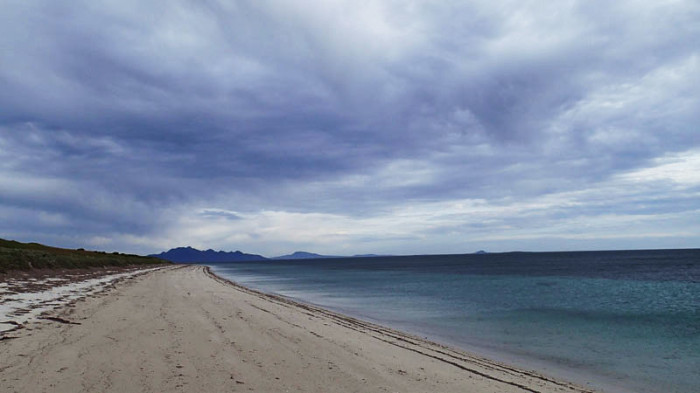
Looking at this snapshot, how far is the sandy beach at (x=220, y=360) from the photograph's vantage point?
23.4 ft

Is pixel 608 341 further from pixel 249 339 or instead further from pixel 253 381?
pixel 253 381

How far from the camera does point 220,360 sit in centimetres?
877

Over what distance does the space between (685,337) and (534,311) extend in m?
9.04

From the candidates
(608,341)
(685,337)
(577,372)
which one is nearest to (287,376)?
(577,372)

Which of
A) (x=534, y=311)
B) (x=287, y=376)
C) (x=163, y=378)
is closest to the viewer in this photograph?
(x=163, y=378)

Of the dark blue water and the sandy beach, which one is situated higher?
the sandy beach

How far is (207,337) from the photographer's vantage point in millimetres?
11234

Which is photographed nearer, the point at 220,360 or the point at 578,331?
the point at 220,360

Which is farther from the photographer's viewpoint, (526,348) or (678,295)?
(678,295)

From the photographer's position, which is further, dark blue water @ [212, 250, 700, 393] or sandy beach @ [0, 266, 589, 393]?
dark blue water @ [212, 250, 700, 393]

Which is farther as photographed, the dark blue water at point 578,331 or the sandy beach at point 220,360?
the dark blue water at point 578,331

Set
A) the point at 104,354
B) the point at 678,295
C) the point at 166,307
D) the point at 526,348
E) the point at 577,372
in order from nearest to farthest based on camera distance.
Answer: the point at 104,354, the point at 577,372, the point at 526,348, the point at 166,307, the point at 678,295

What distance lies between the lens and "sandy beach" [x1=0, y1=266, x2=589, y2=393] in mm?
7129

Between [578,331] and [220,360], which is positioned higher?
[220,360]
